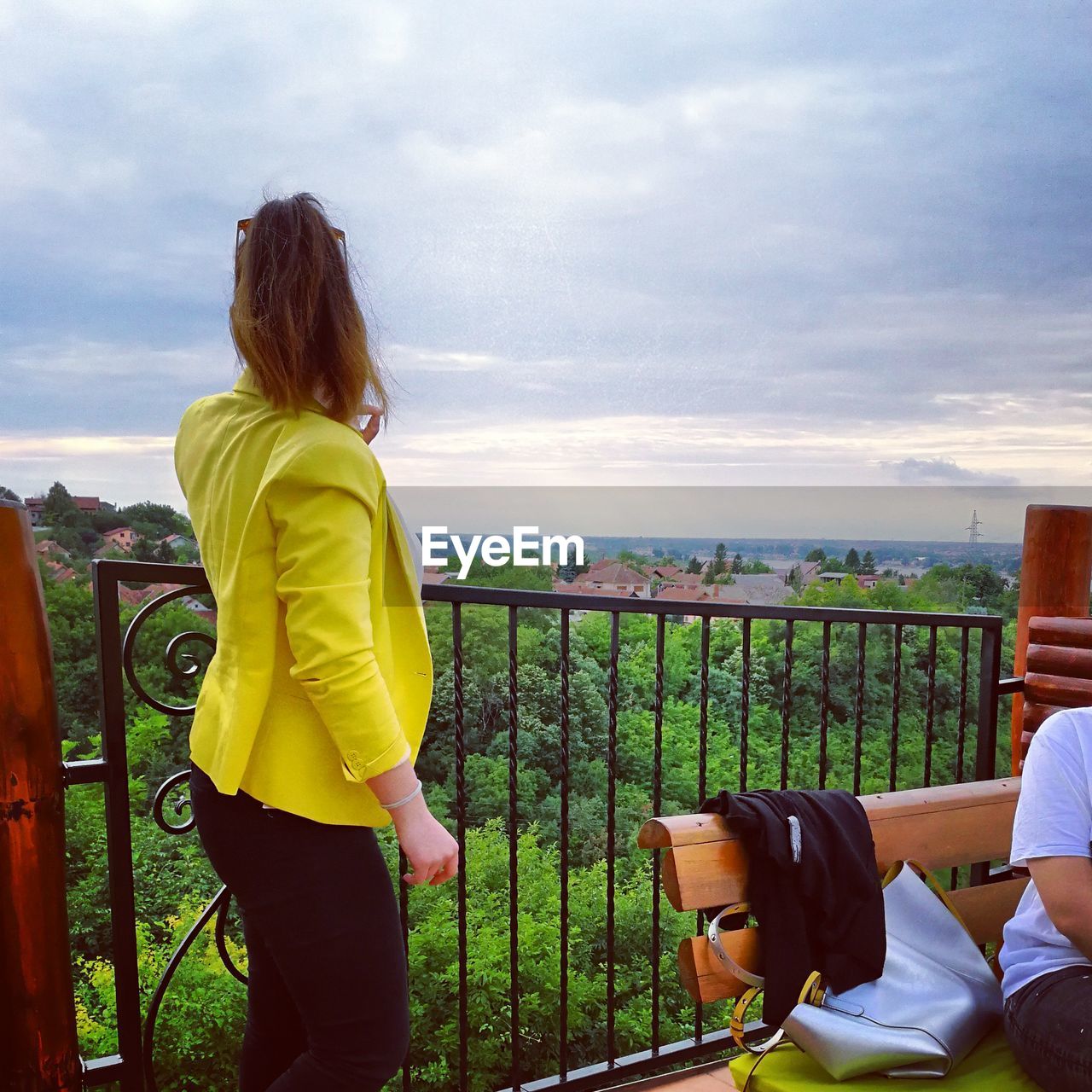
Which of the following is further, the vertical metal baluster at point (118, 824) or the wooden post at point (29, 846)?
the vertical metal baluster at point (118, 824)

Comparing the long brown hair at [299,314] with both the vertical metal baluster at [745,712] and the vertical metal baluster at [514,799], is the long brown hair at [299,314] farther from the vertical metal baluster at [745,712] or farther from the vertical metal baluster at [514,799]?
the vertical metal baluster at [745,712]

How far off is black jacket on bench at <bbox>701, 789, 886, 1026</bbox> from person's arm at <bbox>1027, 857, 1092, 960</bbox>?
23cm

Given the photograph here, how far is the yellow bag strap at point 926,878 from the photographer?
1.51 m

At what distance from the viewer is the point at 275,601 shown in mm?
969

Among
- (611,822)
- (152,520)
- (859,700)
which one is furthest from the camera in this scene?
(152,520)

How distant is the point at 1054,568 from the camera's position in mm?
2762

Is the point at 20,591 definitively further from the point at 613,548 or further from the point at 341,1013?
the point at 613,548

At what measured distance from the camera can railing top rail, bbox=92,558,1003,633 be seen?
4.19ft

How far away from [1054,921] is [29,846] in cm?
143

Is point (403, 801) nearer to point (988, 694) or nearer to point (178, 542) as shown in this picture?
point (988, 694)

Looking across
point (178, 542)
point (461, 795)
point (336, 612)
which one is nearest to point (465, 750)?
point (461, 795)

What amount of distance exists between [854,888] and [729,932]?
198 mm

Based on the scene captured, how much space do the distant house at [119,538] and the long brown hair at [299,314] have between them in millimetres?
11582

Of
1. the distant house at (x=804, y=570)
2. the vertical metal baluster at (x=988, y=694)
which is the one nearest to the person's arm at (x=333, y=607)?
the vertical metal baluster at (x=988, y=694)
